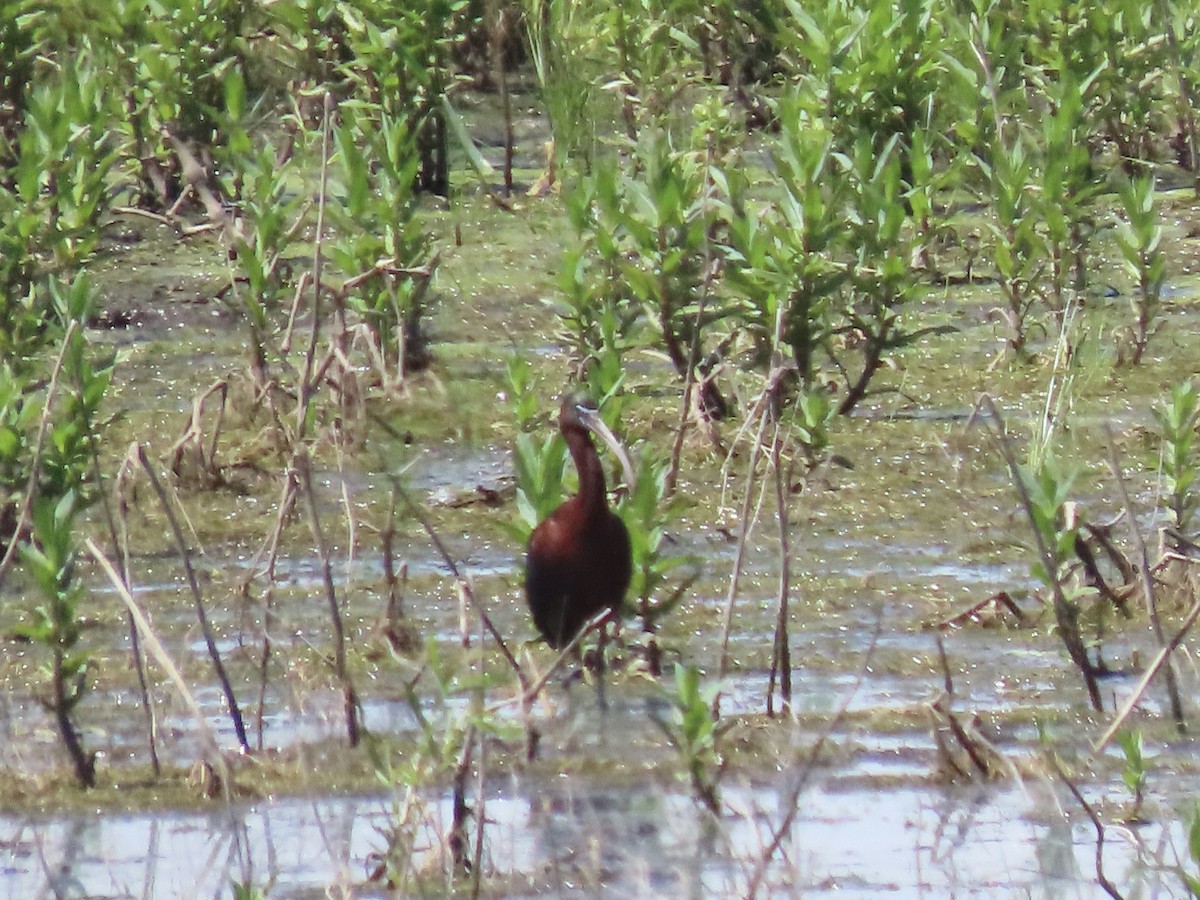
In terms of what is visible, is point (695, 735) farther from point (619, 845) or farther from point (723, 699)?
point (723, 699)

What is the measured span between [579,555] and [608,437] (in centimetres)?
34

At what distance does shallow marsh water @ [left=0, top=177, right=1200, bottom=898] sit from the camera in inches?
177

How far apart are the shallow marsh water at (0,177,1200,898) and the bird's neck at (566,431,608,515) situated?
0.42 metres

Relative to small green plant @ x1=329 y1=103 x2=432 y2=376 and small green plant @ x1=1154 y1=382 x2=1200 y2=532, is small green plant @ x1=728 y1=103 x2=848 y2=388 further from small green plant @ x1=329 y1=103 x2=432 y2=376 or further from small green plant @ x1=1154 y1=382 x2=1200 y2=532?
small green plant @ x1=1154 y1=382 x2=1200 y2=532

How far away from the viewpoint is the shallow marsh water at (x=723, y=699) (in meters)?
4.50

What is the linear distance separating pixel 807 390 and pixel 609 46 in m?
4.06

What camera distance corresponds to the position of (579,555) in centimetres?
569

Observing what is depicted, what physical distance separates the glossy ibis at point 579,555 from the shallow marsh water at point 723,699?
0.19m

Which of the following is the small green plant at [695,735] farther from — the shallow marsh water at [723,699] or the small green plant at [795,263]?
the small green plant at [795,263]

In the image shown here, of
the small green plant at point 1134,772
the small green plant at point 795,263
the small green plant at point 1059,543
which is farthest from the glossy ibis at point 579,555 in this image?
the small green plant at point 1134,772

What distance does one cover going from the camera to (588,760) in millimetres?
5184

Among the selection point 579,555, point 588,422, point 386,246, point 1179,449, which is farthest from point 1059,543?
point 386,246

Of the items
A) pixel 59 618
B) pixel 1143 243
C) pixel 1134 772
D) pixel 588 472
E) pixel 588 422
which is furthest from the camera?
pixel 1143 243

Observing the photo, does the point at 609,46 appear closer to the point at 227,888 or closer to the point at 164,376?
the point at 164,376
